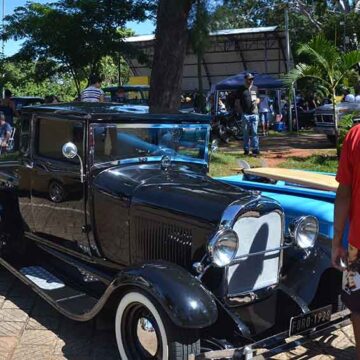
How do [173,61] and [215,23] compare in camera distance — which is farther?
[215,23]

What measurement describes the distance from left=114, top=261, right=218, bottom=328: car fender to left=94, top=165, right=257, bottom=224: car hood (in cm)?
42

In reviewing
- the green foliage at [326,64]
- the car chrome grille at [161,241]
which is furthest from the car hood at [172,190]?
the green foliage at [326,64]

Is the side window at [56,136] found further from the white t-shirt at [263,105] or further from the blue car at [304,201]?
the white t-shirt at [263,105]

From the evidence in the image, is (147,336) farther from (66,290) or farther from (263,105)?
(263,105)

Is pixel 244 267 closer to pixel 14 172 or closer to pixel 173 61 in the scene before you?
pixel 14 172

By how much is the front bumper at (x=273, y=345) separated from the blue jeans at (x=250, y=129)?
855 cm

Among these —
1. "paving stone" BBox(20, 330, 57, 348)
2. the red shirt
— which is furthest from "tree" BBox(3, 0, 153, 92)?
the red shirt

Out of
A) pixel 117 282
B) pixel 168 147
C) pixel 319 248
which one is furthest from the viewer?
pixel 168 147

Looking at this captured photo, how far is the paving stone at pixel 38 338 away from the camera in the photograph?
3906 millimetres

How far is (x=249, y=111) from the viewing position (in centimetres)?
1185

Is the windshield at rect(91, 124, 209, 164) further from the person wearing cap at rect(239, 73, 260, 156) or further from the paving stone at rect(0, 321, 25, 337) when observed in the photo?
the person wearing cap at rect(239, 73, 260, 156)

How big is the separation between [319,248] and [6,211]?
2897 mm

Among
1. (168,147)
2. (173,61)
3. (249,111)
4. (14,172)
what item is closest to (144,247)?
(168,147)

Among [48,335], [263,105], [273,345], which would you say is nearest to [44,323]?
[48,335]
